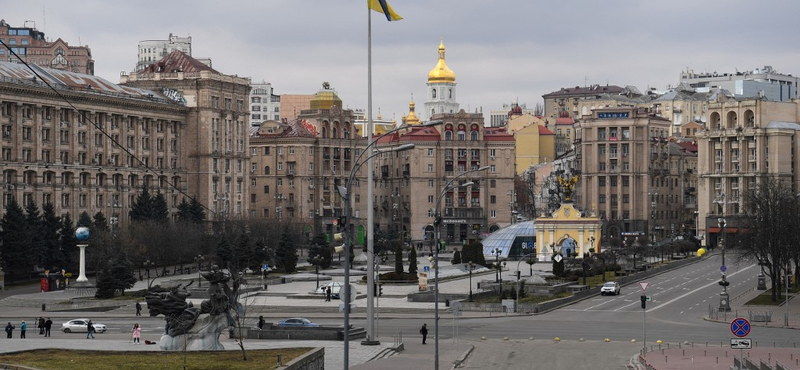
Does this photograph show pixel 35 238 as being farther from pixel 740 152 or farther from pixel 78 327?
pixel 740 152

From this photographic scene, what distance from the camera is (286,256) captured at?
111 metres

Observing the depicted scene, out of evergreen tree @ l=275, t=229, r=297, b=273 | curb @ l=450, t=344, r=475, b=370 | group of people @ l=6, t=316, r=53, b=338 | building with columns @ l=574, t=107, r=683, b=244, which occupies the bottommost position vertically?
curb @ l=450, t=344, r=475, b=370

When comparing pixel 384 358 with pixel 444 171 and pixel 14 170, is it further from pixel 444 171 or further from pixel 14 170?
pixel 444 171

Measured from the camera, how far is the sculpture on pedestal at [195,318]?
152 feet

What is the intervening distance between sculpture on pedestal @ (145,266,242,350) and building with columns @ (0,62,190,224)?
71901mm

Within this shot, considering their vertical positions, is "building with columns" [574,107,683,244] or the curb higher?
"building with columns" [574,107,683,244]

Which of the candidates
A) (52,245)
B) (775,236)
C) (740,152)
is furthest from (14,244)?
(740,152)

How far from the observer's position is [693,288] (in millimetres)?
95562

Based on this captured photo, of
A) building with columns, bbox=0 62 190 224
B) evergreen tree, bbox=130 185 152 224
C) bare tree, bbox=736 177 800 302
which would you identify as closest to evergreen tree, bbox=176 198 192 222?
building with columns, bbox=0 62 190 224

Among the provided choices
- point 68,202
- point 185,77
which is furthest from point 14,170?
point 185,77

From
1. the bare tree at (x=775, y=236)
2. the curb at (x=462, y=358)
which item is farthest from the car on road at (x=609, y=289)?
the curb at (x=462, y=358)

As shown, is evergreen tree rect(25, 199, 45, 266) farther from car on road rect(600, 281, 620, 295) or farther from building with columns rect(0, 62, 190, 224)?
car on road rect(600, 281, 620, 295)

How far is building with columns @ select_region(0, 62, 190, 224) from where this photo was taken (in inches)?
4882

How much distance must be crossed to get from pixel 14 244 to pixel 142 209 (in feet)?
92.9
